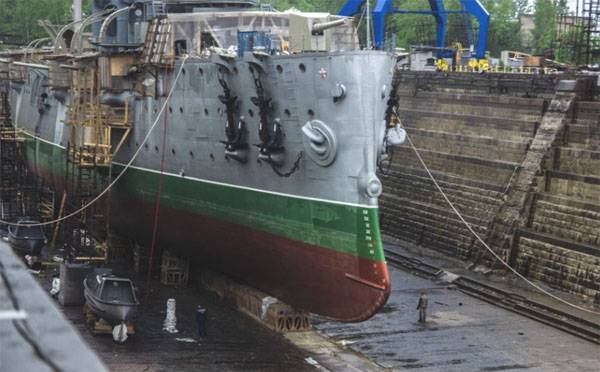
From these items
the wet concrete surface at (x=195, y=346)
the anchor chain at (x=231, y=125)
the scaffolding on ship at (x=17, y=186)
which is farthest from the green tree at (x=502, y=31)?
the wet concrete surface at (x=195, y=346)

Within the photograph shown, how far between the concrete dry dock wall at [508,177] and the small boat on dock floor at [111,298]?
11.9 m

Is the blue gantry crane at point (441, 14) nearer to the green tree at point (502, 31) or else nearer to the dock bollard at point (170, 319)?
the green tree at point (502, 31)

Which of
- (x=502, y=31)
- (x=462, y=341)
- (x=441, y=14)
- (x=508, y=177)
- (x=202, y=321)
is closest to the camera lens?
(x=202, y=321)

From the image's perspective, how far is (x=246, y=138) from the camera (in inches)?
795

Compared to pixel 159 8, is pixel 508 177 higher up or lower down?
lower down

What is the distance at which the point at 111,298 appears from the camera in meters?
18.8

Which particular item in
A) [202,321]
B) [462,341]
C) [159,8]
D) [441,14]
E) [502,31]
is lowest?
[462,341]

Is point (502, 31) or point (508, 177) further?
point (502, 31)

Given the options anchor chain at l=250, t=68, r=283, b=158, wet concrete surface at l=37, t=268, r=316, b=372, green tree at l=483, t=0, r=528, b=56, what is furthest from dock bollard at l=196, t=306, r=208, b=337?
green tree at l=483, t=0, r=528, b=56

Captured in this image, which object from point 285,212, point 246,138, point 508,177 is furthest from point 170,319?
point 508,177

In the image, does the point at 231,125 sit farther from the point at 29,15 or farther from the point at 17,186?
the point at 29,15

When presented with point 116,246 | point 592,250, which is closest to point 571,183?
point 592,250

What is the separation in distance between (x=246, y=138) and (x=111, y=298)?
4.64 m

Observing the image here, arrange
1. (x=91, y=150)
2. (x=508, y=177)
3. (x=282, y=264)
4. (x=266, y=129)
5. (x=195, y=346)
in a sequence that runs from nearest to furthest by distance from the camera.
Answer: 1. (x=195, y=346)
2. (x=282, y=264)
3. (x=266, y=129)
4. (x=91, y=150)
5. (x=508, y=177)
